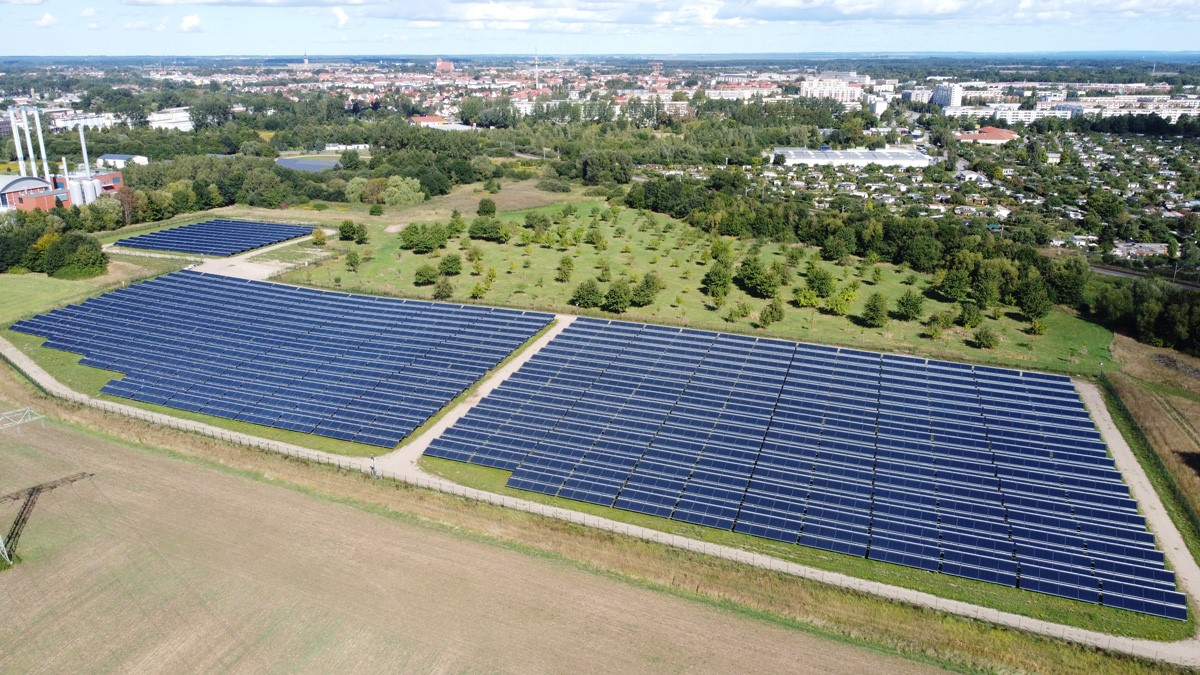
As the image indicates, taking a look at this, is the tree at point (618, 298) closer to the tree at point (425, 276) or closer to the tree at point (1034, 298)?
the tree at point (425, 276)

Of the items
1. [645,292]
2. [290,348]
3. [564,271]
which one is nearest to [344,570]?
[290,348]

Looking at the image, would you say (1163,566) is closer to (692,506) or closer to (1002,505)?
(1002,505)

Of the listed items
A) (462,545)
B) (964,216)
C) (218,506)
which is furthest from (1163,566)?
(964,216)

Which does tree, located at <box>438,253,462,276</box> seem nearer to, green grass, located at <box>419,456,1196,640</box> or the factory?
green grass, located at <box>419,456,1196,640</box>

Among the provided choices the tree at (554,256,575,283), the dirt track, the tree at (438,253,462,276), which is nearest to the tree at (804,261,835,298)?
the tree at (554,256,575,283)

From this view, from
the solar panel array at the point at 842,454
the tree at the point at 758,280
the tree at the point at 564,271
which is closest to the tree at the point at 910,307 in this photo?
the tree at the point at 758,280
